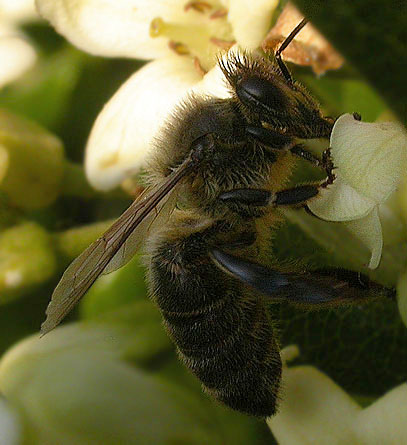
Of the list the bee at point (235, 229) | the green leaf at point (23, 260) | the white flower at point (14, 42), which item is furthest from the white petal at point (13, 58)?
the bee at point (235, 229)

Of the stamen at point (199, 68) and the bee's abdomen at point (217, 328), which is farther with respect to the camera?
the stamen at point (199, 68)

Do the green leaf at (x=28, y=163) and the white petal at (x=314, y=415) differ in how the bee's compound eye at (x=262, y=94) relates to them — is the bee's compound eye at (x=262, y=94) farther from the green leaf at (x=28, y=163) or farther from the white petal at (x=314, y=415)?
the green leaf at (x=28, y=163)

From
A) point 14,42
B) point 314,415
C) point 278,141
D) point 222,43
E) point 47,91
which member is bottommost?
point 47,91

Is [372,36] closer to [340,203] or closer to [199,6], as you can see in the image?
[340,203]

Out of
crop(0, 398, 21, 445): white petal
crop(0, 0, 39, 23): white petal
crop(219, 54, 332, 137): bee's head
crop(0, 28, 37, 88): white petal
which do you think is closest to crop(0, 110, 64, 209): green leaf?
crop(0, 28, 37, 88): white petal

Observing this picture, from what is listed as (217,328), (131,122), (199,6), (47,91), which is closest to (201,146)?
(217,328)

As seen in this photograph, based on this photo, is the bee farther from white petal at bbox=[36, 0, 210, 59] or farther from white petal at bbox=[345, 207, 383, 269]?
white petal at bbox=[36, 0, 210, 59]
